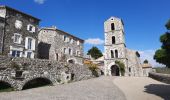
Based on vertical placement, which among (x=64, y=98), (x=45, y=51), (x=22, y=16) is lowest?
(x=64, y=98)

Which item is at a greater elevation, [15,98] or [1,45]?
[1,45]

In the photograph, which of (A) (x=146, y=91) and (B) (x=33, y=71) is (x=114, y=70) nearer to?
(A) (x=146, y=91)

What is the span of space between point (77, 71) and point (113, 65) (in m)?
18.0

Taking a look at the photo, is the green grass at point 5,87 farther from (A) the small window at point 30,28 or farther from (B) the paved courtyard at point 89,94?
(A) the small window at point 30,28

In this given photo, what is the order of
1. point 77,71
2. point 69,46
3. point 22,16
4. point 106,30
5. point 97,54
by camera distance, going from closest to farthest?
point 77,71 < point 22,16 < point 69,46 < point 106,30 < point 97,54

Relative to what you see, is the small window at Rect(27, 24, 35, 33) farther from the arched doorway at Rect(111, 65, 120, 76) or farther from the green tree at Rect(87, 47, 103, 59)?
the green tree at Rect(87, 47, 103, 59)

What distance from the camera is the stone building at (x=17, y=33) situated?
23875 mm

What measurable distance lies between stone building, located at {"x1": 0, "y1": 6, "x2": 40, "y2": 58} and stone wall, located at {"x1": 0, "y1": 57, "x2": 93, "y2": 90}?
963 cm

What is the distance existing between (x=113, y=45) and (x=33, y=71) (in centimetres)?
2640

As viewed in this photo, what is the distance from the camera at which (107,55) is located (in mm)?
39531

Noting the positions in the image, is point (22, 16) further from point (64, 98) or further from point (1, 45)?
point (64, 98)

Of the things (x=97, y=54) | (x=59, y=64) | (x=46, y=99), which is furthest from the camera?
(x=97, y=54)

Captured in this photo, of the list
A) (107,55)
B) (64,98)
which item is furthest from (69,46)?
(64,98)

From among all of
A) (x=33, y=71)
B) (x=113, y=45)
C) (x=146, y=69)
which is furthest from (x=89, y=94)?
(x=146, y=69)
